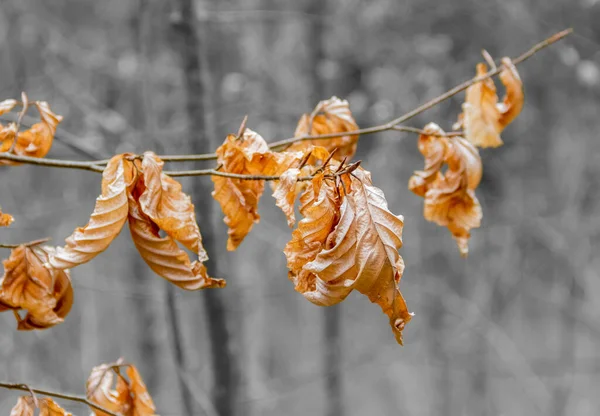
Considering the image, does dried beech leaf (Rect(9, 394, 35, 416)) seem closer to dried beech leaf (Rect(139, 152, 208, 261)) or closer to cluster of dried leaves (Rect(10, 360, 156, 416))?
cluster of dried leaves (Rect(10, 360, 156, 416))

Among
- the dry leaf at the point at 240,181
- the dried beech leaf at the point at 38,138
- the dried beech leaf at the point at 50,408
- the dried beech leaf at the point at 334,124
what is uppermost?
the dried beech leaf at the point at 334,124

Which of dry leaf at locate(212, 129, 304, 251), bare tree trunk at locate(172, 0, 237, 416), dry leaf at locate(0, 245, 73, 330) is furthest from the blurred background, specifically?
dry leaf at locate(212, 129, 304, 251)

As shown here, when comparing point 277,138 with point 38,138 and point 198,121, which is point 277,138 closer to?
point 198,121

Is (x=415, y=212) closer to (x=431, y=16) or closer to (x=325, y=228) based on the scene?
(x=431, y=16)

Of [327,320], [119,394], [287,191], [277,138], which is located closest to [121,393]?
[119,394]

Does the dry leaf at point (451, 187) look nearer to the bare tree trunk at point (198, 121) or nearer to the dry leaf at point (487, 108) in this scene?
the dry leaf at point (487, 108)

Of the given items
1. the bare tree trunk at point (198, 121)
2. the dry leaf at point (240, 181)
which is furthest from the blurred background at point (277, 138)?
the dry leaf at point (240, 181)

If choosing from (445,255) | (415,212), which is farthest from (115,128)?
(415,212)

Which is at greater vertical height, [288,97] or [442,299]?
[288,97]
